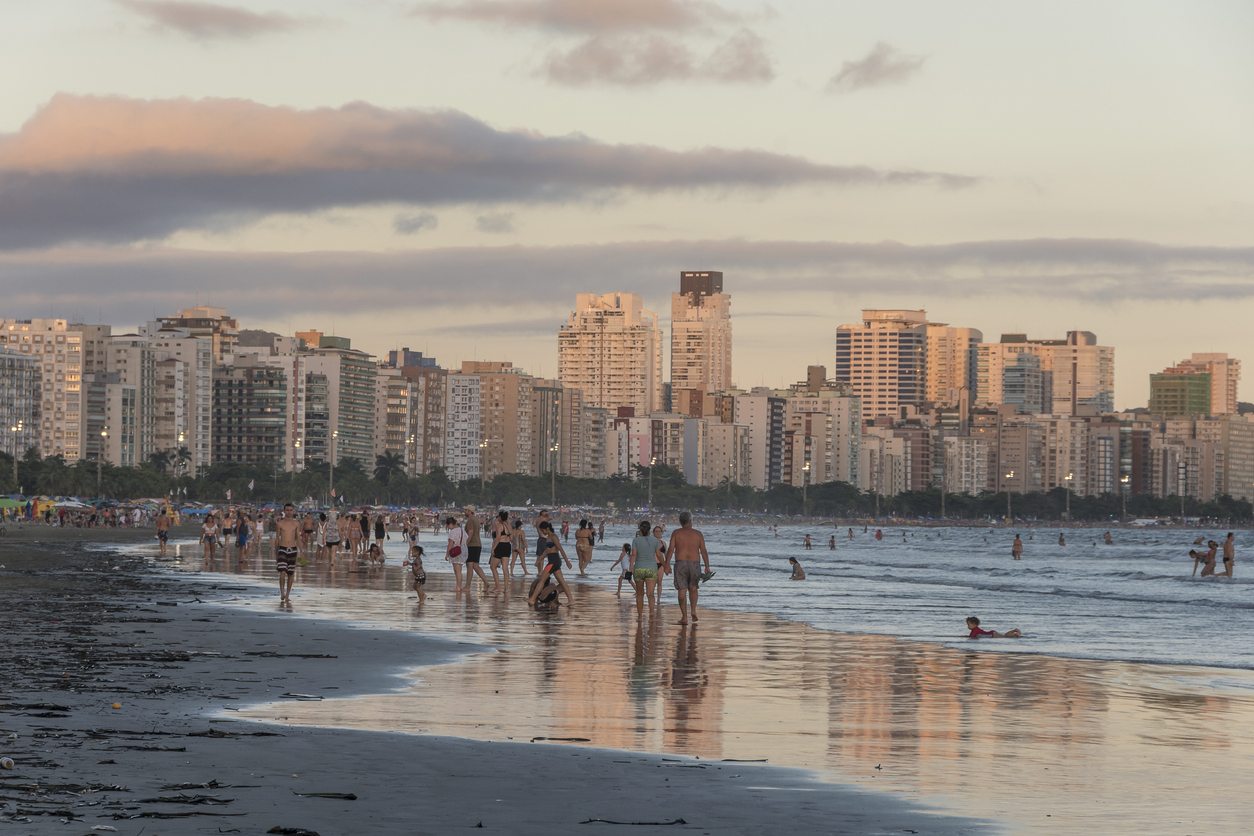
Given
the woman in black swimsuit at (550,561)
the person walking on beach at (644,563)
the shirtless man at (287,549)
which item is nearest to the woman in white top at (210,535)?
the shirtless man at (287,549)

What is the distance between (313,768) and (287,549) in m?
18.7

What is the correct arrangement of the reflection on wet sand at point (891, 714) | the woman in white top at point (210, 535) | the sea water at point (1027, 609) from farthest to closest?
the woman in white top at point (210, 535) < the sea water at point (1027, 609) < the reflection on wet sand at point (891, 714)

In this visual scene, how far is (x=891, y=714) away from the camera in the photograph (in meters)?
13.8

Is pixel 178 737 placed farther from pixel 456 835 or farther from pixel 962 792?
pixel 962 792

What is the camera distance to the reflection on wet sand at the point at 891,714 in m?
9.99

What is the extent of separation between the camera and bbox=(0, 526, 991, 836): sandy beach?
325 inches

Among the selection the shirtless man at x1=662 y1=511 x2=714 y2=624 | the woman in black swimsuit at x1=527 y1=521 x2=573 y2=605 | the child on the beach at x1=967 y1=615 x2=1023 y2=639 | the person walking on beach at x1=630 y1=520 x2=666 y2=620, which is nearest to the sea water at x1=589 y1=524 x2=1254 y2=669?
the child on the beach at x1=967 y1=615 x2=1023 y2=639

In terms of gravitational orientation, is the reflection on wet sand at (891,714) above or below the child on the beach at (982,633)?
above

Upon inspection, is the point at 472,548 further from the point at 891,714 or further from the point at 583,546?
the point at 891,714

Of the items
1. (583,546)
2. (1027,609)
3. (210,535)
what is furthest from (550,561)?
(210,535)

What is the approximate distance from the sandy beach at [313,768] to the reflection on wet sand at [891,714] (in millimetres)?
240

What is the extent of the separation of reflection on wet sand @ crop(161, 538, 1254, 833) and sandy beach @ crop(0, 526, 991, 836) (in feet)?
0.79

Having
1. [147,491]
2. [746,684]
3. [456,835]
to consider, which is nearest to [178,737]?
[456,835]

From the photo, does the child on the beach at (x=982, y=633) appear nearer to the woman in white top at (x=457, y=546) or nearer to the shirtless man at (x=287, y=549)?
the woman in white top at (x=457, y=546)
